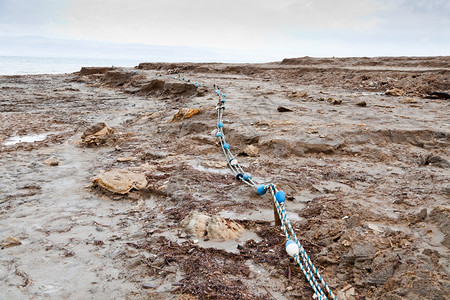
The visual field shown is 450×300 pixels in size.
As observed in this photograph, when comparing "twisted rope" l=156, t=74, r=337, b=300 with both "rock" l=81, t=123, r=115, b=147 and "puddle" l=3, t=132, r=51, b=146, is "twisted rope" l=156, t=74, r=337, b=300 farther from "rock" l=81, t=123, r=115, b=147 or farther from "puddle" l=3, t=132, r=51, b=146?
"puddle" l=3, t=132, r=51, b=146

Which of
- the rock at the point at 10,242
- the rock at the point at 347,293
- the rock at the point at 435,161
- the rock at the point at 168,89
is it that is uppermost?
the rock at the point at 168,89

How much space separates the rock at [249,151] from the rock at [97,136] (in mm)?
2889

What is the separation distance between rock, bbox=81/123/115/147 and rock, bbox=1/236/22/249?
355 centimetres

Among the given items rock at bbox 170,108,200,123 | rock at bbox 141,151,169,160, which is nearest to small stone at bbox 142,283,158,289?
rock at bbox 141,151,169,160

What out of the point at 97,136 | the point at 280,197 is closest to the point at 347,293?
the point at 280,197

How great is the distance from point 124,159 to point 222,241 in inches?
121

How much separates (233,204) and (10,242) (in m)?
2.12

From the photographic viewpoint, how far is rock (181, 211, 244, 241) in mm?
2818

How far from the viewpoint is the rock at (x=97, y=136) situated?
6289 millimetres

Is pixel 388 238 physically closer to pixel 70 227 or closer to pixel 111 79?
pixel 70 227

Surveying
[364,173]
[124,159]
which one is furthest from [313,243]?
[124,159]

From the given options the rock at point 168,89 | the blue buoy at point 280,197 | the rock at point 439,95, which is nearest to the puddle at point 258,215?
the blue buoy at point 280,197

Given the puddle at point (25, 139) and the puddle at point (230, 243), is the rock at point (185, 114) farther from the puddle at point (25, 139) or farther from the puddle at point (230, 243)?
the puddle at point (230, 243)

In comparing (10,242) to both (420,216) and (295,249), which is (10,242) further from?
(420,216)
